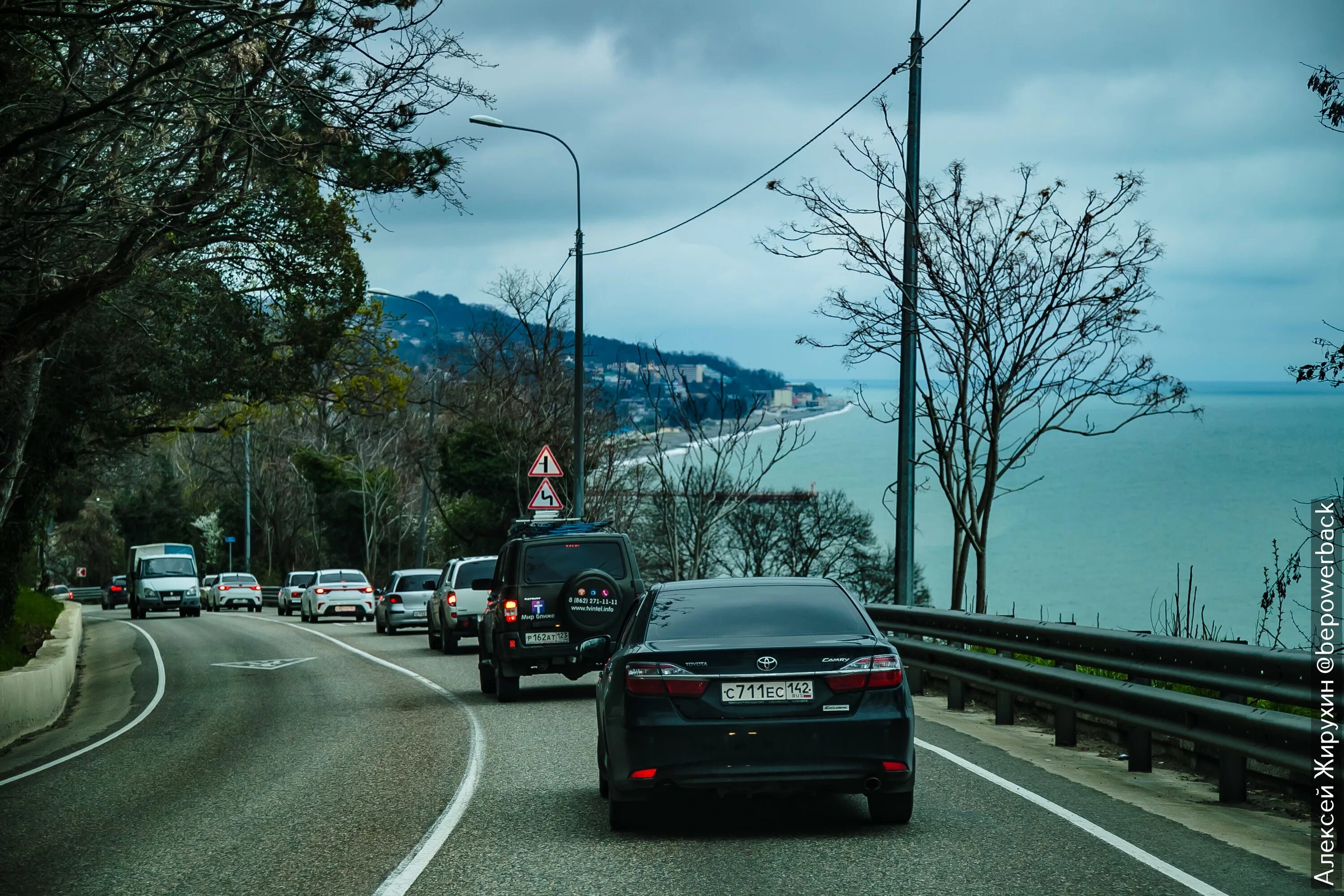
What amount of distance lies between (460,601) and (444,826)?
18552 mm

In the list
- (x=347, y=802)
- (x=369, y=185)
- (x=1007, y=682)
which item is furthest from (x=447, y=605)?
(x=347, y=802)

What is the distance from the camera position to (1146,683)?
10.5m

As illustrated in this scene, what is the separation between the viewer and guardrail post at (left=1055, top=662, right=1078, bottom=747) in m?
11.8

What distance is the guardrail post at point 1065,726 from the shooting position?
38.6 ft

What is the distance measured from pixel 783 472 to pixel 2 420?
88.0m

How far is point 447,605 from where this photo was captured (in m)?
27.1

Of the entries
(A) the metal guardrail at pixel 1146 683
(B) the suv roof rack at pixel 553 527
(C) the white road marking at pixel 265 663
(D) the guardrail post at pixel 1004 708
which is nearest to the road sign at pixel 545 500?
(C) the white road marking at pixel 265 663

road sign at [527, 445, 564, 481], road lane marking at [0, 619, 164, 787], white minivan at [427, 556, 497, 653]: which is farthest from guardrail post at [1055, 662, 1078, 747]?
road sign at [527, 445, 564, 481]

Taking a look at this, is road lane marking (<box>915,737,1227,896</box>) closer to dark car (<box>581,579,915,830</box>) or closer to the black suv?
dark car (<box>581,579,915,830</box>)

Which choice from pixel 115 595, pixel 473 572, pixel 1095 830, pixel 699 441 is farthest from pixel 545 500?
pixel 115 595

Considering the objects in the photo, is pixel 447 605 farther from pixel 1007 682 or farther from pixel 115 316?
pixel 1007 682

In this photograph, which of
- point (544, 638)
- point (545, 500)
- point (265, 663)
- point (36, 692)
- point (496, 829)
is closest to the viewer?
point (496, 829)

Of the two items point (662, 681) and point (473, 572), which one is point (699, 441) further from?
point (662, 681)

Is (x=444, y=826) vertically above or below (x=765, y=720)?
below
